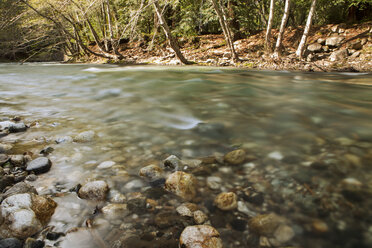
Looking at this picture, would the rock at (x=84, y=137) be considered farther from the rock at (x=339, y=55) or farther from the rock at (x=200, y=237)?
the rock at (x=339, y=55)

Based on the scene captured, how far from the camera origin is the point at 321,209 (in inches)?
66.6

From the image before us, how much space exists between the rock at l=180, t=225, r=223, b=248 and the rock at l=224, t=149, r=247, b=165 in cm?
95

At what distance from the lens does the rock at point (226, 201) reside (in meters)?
1.78

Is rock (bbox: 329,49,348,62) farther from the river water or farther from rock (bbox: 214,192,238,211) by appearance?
rock (bbox: 214,192,238,211)

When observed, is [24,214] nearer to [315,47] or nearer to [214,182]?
[214,182]

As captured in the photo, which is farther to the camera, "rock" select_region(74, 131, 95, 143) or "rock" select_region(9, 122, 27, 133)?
"rock" select_region(9, 122, 27, 133)

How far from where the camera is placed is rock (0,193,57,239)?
4.91 feet

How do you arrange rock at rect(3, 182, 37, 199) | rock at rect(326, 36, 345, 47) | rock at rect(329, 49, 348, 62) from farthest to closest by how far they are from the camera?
rock at rect(326, 36, 345, 47), rock at rect(329, 49, 348, 62), rock at rect(3, 182, 37, 199)

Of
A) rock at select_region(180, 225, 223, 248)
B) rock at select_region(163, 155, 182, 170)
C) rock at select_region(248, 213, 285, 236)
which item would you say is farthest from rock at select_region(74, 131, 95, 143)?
rock at select_region(248, 213, 285, 236)

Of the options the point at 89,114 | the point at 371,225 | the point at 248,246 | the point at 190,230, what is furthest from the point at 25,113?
the point at 371,225

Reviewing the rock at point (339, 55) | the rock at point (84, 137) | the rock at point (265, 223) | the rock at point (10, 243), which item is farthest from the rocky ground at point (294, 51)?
the rock at point (10, 243)

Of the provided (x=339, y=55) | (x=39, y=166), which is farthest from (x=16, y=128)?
(x=339, y=55)

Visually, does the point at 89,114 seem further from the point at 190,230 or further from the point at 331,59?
the point at 331,59

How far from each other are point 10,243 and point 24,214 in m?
0.21
